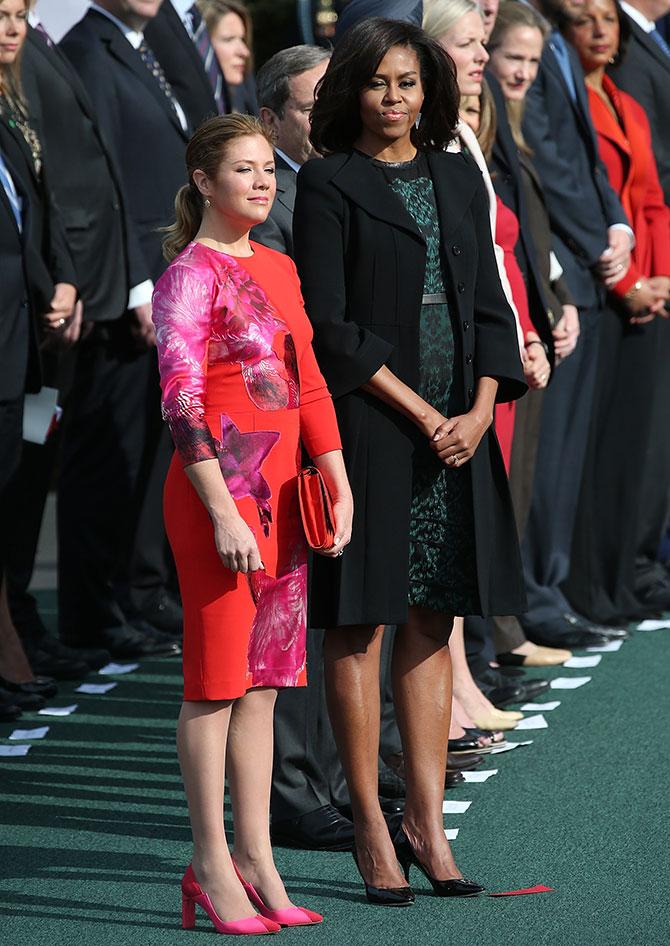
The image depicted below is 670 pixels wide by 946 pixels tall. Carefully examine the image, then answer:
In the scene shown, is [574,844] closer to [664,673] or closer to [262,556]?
[262,556]

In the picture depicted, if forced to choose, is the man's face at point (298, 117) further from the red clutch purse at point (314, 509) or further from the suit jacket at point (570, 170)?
the suit jacket at point (570, 170)

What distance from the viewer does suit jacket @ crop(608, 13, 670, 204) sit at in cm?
783

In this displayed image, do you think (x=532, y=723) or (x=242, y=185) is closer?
(x=242, y=185)

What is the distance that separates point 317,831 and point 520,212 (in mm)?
2393

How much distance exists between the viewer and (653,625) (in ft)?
24.5

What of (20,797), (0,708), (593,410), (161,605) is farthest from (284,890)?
(593,410)

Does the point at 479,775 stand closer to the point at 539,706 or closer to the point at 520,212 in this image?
the point at 539,706

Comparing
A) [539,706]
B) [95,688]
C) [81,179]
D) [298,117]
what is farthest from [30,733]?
[298,117]

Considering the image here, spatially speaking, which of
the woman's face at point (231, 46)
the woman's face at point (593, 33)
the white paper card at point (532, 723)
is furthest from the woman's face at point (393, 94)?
the woman's face at point (231, 46)

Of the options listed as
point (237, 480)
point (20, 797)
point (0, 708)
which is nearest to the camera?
point (237, 480)

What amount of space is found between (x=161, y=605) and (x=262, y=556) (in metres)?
3.53

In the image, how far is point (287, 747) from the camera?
466 cm

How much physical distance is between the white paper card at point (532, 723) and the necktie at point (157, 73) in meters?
2.64

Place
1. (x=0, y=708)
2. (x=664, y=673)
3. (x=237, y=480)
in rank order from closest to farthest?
(x=237, y=480) → (x=0, y=708) → (x=664, y=673)
